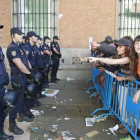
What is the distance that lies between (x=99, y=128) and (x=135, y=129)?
948mm

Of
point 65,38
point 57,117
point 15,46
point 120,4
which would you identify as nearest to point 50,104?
point 57,117

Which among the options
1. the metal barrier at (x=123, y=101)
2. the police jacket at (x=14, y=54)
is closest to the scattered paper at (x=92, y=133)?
the metal barrier at (x=123, y=101)

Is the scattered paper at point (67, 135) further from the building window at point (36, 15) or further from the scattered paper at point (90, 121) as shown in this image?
the building window at point (36, 15)

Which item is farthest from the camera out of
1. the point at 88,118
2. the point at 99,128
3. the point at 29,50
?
the point at 29,50

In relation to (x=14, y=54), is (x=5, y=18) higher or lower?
higher

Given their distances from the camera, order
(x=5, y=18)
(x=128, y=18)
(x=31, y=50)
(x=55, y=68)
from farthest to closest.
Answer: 1. (x=128, y=18)
2. (x=5, y=18)
3. (x=55, y=68)
4. (x=31, y=50)

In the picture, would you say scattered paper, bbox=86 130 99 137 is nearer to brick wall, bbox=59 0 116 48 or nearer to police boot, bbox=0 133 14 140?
police boot, bbox=0 133 14 140

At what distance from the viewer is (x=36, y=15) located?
10047 mm

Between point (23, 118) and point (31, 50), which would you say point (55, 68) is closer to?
point (31, 50)

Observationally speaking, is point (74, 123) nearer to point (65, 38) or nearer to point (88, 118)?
point (88, 118)

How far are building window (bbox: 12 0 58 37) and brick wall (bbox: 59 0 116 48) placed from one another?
1.21ft

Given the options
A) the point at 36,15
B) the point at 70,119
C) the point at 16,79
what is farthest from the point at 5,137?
the point at 36,15

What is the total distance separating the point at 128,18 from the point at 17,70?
23.5ft

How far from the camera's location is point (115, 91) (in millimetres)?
4766
